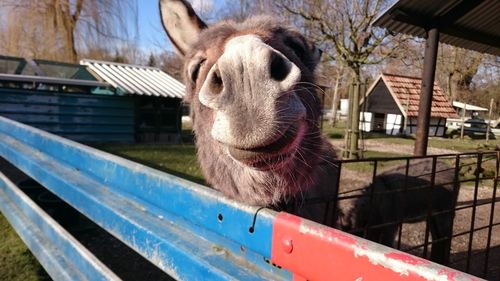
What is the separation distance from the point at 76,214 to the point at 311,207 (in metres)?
2.83

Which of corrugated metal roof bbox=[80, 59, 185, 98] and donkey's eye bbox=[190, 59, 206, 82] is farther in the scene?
corrugated metal roof bbox=[80, 59, 185, 98]

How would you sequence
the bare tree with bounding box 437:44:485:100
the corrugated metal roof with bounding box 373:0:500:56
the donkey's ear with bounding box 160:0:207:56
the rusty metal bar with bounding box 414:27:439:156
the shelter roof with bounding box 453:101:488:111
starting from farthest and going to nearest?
the shelter roof with bounding box 453:101:488:111
the bare tree with bounding box 437:44:485:100
the rusty metal bar with bounding box 414:27:439:156
the corrugated metal roof with bounding box 373:0:500:56
the donkey's ear with bounding box 160:0:207:56

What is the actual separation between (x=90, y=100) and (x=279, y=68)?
10.7 metres

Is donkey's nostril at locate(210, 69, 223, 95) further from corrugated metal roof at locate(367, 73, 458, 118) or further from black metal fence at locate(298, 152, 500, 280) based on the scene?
corrugated metal roof at locate(367, 73, 458, 118)

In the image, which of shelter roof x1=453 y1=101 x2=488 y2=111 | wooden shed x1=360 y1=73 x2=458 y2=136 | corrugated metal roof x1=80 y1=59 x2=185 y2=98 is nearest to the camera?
corrugated metal roof x1=80 y1=59 x2=185 y2=98

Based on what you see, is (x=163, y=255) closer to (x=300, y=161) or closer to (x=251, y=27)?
(x=300, y=161)

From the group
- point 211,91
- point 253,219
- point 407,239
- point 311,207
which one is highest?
point 211,91

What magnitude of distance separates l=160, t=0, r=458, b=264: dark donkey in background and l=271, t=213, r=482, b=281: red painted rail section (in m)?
0.38

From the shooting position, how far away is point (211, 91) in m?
1.21

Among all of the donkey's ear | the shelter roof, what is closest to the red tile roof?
the shelter roof

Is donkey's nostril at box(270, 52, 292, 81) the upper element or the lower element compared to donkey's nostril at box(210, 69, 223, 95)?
upper

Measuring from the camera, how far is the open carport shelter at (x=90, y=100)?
31.9 feet

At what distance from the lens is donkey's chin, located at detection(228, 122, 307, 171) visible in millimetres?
1225

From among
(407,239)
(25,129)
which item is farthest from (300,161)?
(407,239)
